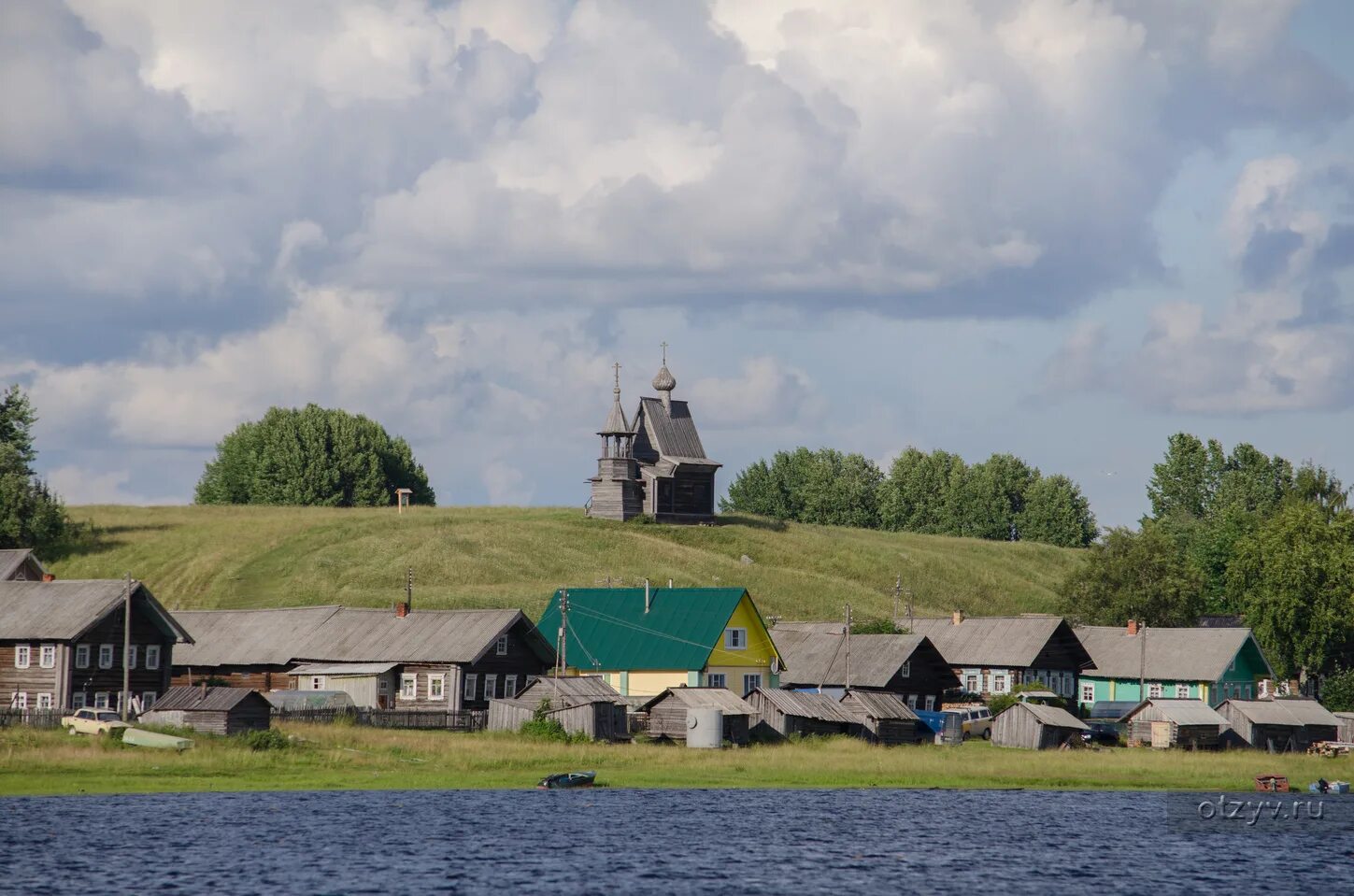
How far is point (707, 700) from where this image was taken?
239 feet

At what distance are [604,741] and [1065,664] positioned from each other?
34954mm

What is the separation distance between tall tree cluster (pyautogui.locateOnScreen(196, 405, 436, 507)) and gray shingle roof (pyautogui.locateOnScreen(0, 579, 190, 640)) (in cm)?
8945

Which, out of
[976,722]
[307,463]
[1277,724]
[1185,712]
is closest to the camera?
[1185,712]

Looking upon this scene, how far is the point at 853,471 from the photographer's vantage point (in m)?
200

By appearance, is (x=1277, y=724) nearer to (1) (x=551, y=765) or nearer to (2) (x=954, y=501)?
(1) (x=551, y=765)

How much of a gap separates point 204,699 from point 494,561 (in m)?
55.1

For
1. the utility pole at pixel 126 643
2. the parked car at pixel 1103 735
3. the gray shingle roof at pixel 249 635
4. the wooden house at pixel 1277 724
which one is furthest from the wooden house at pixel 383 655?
the wooden house at pixel 1277 724

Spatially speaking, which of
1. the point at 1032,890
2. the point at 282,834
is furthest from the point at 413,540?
the point at 1032,890

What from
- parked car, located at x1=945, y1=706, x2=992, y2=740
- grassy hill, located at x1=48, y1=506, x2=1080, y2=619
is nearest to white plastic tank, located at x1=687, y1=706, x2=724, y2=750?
parked car, located at x1=945, y1=706, x2=992, y2=740

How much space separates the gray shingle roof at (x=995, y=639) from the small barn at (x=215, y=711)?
39.9 m

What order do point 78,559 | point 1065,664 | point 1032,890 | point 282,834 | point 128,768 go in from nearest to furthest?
point 1032,890 < point 282,834 < point 128,768 < point 1065,664 < point 78,559

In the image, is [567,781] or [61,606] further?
[61,606]

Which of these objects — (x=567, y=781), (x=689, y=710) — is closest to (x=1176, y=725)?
(x=689, y=710)

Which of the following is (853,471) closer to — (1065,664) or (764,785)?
(1065,664)
